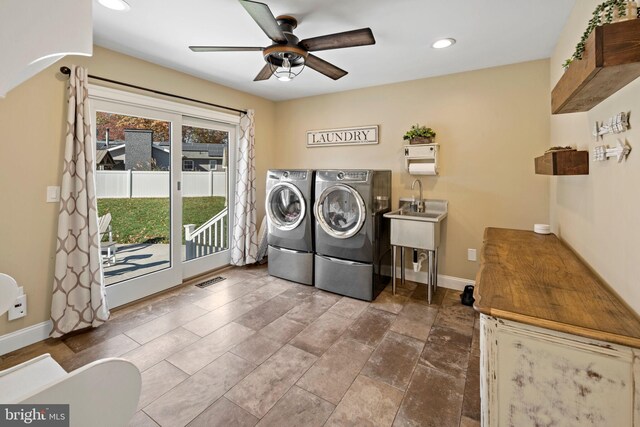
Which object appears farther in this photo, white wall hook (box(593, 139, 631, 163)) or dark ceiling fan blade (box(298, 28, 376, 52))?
dark ceiling fan blade (box(298, 28, 376, 52))

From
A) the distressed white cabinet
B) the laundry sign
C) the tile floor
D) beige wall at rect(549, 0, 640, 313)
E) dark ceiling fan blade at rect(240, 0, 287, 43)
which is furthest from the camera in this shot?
the laundry sign

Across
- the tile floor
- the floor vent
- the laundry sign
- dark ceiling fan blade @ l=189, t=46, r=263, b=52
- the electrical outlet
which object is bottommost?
the tile floor

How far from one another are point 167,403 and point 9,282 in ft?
3.44

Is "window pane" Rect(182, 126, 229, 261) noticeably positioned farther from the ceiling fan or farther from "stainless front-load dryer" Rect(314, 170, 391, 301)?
the ceiling fan

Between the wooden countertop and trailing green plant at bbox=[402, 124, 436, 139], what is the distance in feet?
6.08

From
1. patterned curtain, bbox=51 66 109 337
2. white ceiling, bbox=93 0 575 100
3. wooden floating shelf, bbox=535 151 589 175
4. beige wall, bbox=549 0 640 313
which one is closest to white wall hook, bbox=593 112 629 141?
beige wall, bbox=549 0 640 313

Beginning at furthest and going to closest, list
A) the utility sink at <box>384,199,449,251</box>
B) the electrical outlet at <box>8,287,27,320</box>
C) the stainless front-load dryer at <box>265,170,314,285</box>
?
the stainless front-load dryer at <box>265,170,314,285</box> → the utility sink at <box>384,199,449,251</box> → the electrical outlet at <box>8,287,27,320</box>

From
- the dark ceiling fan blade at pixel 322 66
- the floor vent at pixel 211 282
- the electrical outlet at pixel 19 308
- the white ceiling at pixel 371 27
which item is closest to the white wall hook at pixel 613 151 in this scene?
the white ceiling at pixel 371 27

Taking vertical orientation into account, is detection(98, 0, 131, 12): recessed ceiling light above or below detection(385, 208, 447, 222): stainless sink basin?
above

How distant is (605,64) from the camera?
1.00 m

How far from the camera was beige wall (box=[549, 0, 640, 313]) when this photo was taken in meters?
1.14

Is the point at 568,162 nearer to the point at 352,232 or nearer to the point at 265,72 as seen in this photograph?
the point at 352,232

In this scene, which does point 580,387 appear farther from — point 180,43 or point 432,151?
point 180,43

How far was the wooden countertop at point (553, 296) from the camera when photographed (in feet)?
3.21
